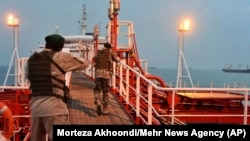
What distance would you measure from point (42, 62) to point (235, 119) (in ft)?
47.0

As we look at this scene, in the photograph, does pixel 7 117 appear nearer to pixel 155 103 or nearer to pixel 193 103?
pixel 155 103

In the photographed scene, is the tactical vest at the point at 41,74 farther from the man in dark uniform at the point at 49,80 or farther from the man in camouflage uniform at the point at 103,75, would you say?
the man in camouflage uniform at the point at 103,75

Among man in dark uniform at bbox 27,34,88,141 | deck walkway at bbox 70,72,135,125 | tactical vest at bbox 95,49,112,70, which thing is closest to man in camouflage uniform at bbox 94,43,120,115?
tactical vest at bbox 95,49,112,70

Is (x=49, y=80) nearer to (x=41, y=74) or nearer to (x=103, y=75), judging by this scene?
(x=41, y=74)

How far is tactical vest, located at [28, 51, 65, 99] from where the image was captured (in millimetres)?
4270

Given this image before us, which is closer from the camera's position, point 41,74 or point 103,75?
point 41,74

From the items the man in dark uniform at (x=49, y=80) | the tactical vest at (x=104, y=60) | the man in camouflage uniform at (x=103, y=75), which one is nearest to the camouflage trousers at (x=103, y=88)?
the man in camouflage uniform at (x=103, y=75)

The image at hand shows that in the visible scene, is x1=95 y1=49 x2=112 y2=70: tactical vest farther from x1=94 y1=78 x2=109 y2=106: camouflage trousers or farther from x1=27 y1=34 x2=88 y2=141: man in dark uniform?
x1=27 y1=34 x2=88 y2=141: man in dark uniform

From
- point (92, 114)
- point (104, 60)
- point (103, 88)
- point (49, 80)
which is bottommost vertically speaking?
point (92, 114)

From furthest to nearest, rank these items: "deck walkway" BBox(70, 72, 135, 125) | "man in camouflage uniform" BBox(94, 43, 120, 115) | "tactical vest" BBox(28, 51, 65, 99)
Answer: "man in camouflage uniform" BBox(94, 43, 120, 115) → "deck walkway" BBox(70, 72, 135, 125) → "tactical vest" BBox(28, 51, 65, 99)

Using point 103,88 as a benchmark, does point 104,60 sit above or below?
above

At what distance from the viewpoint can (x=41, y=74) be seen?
4285 mm

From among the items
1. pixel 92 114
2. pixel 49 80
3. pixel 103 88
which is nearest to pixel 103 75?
pixel 103 88

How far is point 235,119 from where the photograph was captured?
1684 centimetres
